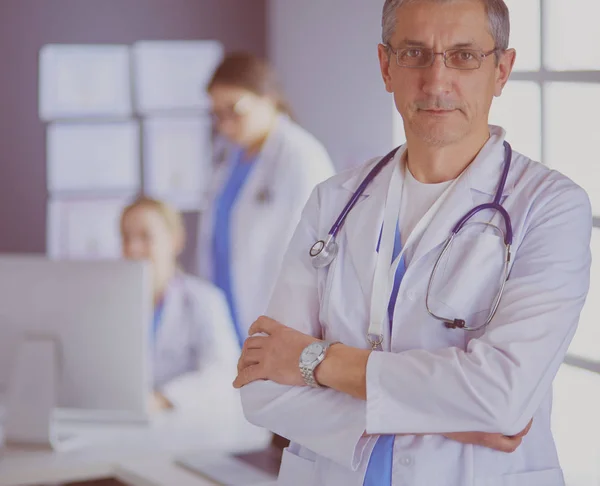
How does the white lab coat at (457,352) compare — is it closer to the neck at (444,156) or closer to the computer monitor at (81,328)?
the neck at (444,156)

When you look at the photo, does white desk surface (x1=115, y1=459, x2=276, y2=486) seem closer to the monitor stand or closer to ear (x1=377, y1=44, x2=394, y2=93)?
the monitor stand

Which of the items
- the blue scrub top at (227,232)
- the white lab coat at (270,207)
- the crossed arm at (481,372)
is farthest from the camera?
→ the blue scrub top at (227,232)

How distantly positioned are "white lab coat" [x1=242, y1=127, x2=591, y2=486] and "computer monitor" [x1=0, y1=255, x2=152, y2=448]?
0.91m

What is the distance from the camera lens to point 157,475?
7.95 ft

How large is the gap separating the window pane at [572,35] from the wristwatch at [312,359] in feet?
5.13

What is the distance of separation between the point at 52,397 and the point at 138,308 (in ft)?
1.21

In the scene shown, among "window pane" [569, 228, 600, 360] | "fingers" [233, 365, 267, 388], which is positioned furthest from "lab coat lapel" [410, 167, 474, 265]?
"window pane" [569, 228, 600, 360]

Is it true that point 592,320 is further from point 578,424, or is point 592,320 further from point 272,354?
point 272,354

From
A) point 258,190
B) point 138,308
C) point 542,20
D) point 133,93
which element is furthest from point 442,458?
point 133,93

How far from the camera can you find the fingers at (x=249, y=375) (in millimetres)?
1672

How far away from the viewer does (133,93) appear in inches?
191

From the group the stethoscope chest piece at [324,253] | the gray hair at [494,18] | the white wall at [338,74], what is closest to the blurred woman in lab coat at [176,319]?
the white wall at [338,74]

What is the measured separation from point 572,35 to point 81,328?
5.53ft

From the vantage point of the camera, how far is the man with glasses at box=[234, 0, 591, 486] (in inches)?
57.9
